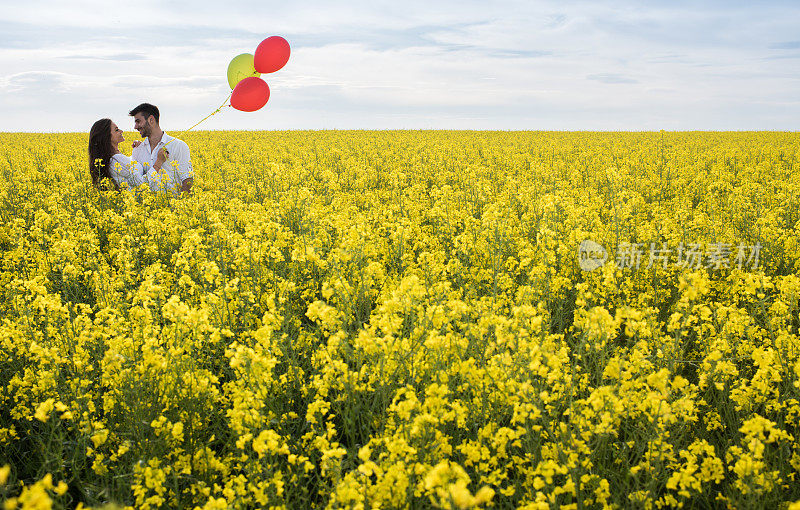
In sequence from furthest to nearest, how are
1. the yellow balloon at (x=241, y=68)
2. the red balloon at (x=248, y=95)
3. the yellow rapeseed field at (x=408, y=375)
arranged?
the yellow balloon at (x=241, y=68), the red balloon at (x=248, y=95), the yellow rapeseed field at (x=408, y=375)

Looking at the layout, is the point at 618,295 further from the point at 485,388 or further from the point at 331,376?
the point at 331,376

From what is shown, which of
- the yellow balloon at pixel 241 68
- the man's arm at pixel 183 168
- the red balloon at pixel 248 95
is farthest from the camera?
the yellow balloon at pixel 241 68

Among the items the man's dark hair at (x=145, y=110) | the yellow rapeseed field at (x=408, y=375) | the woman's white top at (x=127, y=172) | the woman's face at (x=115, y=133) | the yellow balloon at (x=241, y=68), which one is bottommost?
the yellow rapeseed field at (x=408, y=375)

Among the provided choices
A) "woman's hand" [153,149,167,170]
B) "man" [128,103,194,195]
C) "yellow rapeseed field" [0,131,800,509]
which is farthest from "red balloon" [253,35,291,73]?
"yellow rapeseed field" [0,131,800,509]

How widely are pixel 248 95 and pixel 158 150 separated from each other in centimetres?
172

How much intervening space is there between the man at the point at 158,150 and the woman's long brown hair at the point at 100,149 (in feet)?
1.44

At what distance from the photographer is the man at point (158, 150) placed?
8.27 m

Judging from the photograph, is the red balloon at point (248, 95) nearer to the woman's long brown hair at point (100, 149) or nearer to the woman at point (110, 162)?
the woman at point (110, 162)

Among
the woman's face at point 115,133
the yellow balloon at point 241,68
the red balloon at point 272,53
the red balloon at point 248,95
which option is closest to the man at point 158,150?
the woman's face at point 115,133

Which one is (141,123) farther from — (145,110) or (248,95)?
(248,95)

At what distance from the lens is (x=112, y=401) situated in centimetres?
284

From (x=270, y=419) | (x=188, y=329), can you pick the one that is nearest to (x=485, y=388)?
(x=270, y=419)

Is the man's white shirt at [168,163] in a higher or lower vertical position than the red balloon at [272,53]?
lower

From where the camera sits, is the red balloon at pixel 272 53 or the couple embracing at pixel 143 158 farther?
the red balloon at pixel 272 53
